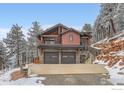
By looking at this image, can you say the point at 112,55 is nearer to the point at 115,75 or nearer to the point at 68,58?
the point at 115,75

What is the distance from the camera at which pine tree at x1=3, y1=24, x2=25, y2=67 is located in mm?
5910

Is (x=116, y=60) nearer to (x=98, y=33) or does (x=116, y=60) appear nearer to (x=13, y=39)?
(x=98, y=33)

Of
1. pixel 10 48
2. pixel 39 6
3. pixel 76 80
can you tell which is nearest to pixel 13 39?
pixel 10 48

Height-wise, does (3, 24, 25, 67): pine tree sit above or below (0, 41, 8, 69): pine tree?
above

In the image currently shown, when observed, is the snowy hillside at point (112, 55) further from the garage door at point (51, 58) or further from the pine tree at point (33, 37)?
the pine tree at point (33, 37)

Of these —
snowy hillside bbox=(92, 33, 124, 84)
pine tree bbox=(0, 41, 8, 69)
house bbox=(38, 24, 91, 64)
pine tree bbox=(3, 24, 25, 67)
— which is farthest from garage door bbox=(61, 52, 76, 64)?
pine tree bbox=(0, 41, 8, 69)

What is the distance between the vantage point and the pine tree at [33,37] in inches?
234

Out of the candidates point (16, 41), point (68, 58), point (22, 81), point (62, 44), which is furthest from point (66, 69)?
point (16, 41)

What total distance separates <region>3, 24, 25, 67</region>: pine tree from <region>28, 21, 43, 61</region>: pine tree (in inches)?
3.4

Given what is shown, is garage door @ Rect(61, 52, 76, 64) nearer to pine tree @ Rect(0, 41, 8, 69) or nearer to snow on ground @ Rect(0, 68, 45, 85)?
snow on ground @ Rect(0, 68, 45, 85)

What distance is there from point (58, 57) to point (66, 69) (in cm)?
18

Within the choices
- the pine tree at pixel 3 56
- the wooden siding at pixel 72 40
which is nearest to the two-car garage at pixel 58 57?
the wooden siding at pixel 72 40

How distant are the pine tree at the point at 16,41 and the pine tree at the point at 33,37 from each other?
88 mm
